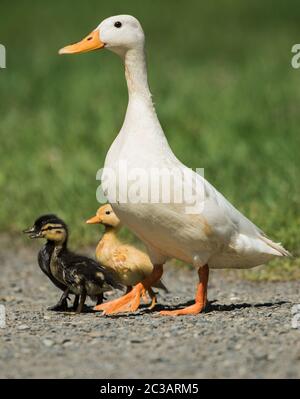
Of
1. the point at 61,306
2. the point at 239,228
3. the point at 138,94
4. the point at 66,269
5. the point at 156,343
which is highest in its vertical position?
the point at 138,94

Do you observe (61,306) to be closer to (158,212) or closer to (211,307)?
(211,307)

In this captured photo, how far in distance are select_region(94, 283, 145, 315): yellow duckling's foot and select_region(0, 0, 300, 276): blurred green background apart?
7.29 ft

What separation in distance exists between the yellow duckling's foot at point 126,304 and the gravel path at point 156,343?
0.09 meters

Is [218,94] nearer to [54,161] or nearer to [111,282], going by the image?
[54,161]

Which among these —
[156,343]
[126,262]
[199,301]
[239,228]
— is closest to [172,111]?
[126,262]

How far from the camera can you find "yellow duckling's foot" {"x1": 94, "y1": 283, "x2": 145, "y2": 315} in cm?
723

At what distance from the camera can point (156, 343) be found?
19.5ft

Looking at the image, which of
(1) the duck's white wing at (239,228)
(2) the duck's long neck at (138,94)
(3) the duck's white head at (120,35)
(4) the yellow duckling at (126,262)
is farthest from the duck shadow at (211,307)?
(3) the duck's white head at (120,35)

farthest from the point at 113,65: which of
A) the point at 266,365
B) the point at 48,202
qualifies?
the point at 266,365

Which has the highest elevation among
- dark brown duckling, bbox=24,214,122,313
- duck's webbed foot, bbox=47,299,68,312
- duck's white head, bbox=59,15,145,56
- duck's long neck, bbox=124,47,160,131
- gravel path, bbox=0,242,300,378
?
duck's white head, bbox=59,15,145,56

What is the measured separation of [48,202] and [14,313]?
180 inches

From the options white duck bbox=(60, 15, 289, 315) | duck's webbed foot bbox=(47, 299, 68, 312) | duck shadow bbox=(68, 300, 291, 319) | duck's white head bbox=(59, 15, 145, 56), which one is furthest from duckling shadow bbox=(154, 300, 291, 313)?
duck's white head bbox=(59, 15, 145, 56)

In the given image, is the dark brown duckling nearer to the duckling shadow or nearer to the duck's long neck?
the duckling shadow

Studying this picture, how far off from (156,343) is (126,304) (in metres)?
1.44
